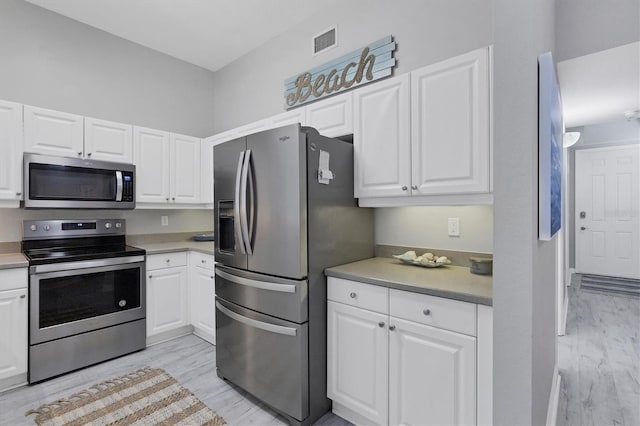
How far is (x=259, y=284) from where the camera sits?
1995mm

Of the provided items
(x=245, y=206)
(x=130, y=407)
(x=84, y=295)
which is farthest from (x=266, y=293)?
(x=84, y=295)

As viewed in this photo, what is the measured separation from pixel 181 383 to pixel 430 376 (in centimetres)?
177

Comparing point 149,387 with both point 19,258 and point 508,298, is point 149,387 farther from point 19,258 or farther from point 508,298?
point 508,298

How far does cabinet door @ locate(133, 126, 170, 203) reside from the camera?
309 cm

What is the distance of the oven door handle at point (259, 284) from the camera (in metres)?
1.85

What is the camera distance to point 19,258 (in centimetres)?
237

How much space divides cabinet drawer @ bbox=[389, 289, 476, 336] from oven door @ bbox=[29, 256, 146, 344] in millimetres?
2284

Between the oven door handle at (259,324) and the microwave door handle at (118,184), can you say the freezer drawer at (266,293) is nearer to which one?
the oven door handle at (259,324)

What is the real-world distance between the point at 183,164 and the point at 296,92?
1.43m

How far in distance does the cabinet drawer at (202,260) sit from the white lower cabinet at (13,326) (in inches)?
46.4

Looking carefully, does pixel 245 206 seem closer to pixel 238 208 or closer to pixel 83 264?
pixel 238 208

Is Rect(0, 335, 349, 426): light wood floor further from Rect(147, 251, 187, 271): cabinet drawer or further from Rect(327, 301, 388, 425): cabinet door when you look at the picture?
Rect(147, 251, 187, 271): cabinet drawer

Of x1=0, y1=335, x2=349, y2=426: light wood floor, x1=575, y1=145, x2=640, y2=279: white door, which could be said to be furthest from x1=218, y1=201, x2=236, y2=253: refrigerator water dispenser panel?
x1=575, y1=145, x2=640, y2=279: white door

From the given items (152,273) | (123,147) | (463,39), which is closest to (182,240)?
(152,273)
